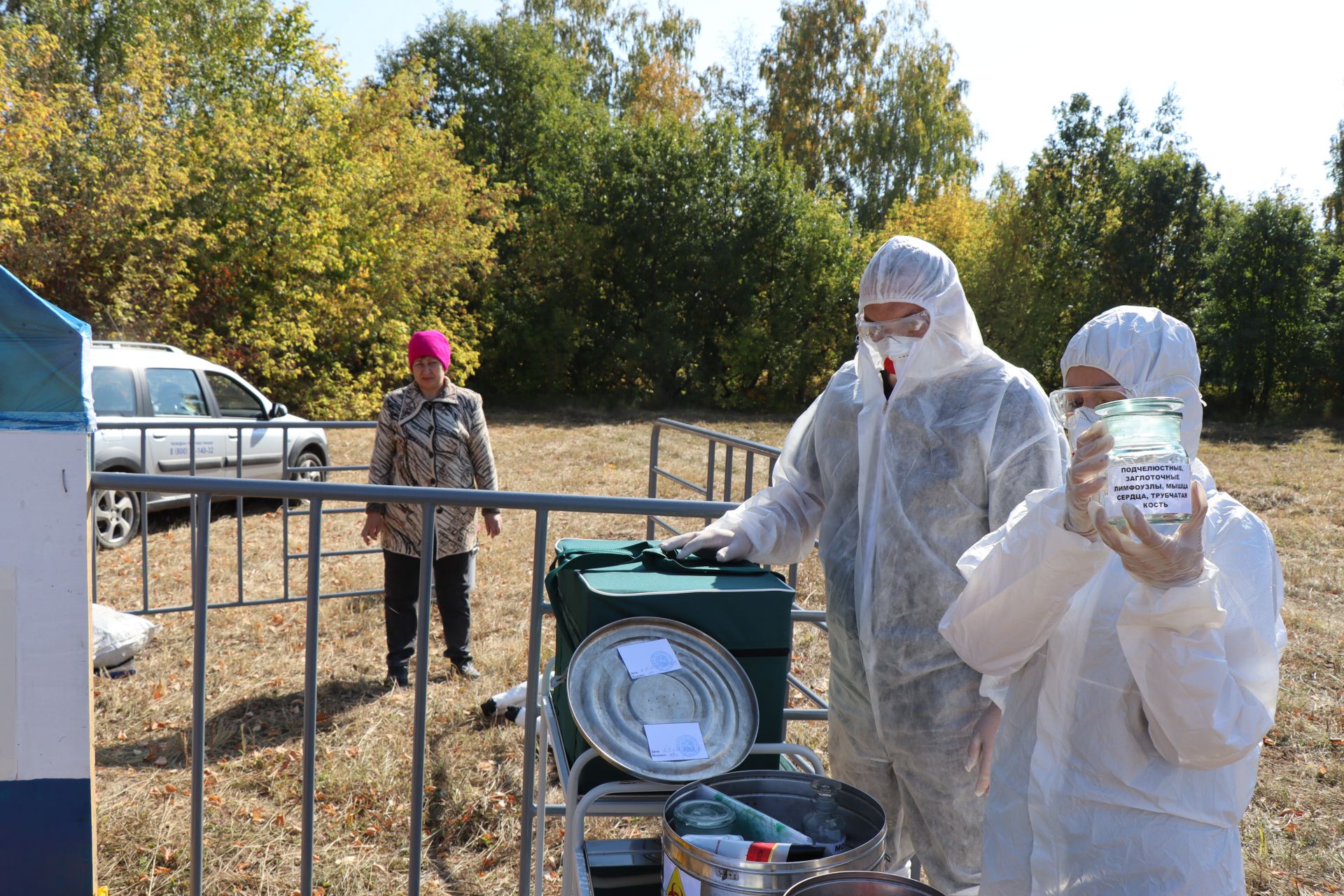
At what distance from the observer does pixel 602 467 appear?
1367 centimetres

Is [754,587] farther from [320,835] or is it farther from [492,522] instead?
[492,522]

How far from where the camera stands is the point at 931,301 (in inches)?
88.6

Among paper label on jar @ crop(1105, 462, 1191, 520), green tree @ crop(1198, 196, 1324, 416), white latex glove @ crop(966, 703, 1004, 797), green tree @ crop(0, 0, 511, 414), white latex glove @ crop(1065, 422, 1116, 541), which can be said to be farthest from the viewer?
green tree @ crop(1198, 196, 1324, 416)

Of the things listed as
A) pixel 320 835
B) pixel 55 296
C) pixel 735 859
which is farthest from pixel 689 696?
pixel 55 296

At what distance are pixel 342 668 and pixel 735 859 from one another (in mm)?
4615

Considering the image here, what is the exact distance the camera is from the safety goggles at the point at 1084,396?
1623 mm

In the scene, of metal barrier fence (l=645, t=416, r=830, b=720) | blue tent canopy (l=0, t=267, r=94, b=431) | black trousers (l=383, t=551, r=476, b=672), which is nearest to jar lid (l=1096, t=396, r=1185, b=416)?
metal barrier fence (l=645, t=416, r=830, b=720)

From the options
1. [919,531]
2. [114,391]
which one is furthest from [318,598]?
[114,391]

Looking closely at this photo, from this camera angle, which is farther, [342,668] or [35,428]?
[342,668]

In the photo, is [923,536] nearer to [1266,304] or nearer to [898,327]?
[898,327]

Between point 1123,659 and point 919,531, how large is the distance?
28.3 inches

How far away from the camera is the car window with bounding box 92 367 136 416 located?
7.93 meters

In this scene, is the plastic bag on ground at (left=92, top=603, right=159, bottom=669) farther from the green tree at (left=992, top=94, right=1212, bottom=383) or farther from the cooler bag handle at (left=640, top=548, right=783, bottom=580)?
the green tree at (left=992, top=94, right=1212, bottom=383)

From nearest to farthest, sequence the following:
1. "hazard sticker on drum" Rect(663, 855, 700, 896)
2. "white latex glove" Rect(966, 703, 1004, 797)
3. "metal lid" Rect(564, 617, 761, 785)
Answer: "hazard sticker on drum" Rect(663, 855, 700, 896) < "metal lid" Rect(564, 617, 761, 785) < "white latex glove" Rect(966, 703, 1004, 797)
